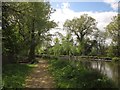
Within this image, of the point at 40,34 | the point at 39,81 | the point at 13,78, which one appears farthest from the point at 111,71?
the point at 40,34

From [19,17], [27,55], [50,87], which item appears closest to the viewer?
[50,87]

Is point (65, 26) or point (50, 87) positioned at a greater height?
point (65, 26)

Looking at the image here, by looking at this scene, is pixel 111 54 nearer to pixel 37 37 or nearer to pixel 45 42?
pixel 45 42

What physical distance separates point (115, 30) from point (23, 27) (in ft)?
111

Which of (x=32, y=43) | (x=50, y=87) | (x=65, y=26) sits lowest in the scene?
(x=50, y=87)

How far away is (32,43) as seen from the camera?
39.8 metres

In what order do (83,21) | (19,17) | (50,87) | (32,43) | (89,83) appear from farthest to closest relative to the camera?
(83,21), (32,43), (19,17), (50,87), (89,83)

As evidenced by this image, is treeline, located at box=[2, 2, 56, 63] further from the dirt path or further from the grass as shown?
the dirt path

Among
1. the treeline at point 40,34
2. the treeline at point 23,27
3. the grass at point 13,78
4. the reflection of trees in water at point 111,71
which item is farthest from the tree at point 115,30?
the grass at point 13,78

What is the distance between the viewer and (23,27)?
76.0 ft

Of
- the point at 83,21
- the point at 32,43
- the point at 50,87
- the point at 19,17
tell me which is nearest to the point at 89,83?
the point at 50,87

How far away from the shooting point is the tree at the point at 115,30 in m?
51.9

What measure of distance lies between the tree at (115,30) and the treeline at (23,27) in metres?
13.8

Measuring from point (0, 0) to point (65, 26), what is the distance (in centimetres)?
6757
